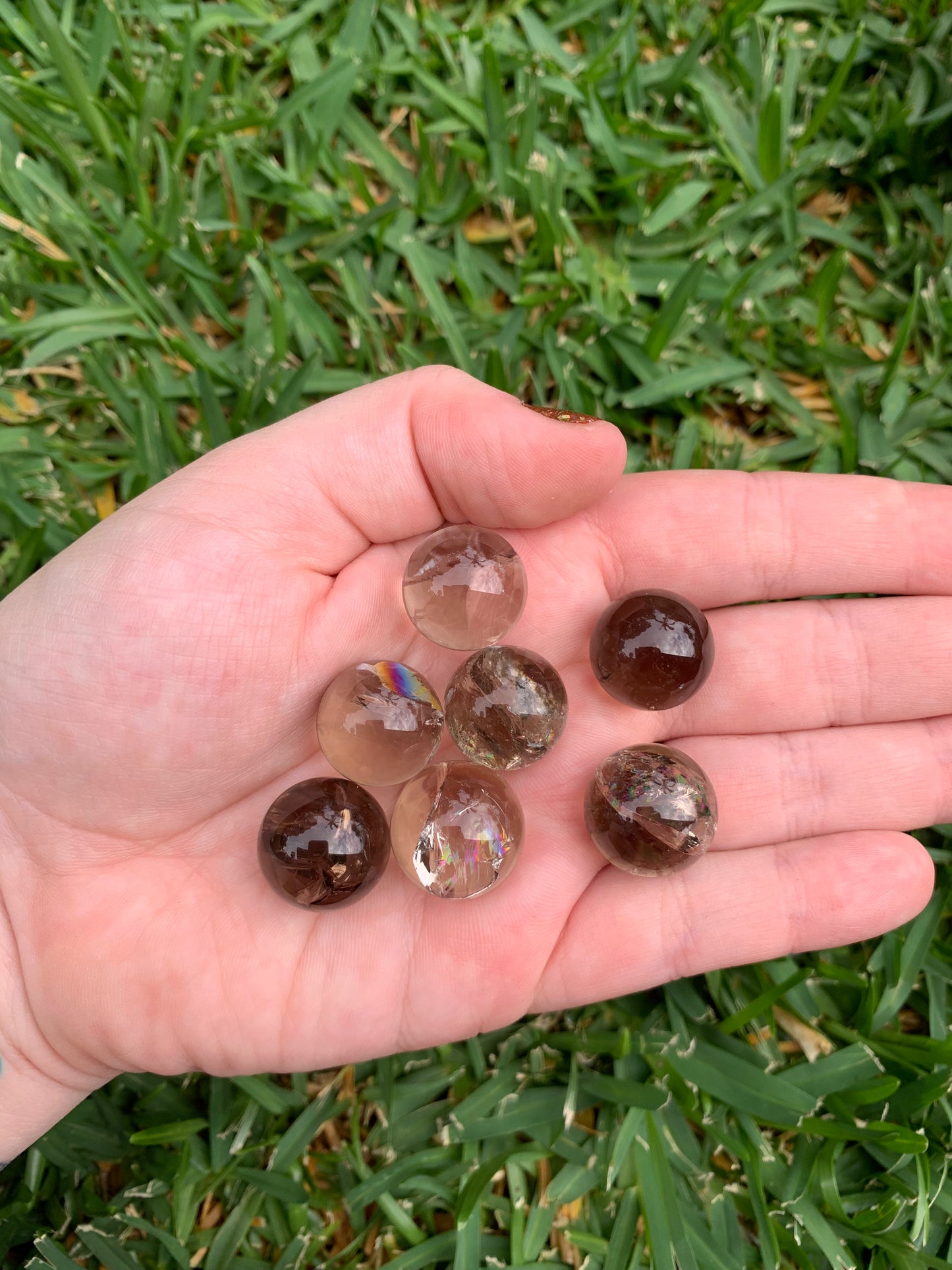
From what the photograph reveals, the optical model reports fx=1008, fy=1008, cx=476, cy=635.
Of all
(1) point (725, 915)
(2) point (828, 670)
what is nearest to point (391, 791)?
(1) point (725, 915)

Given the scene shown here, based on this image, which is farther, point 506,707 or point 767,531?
point 767,531

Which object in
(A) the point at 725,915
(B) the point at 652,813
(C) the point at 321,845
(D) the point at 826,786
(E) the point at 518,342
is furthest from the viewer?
(E) the point at 518,342

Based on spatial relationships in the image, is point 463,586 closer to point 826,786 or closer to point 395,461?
point 395,461

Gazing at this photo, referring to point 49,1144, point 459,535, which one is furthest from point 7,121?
point 49,1144

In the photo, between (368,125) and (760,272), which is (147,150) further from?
(760,272)

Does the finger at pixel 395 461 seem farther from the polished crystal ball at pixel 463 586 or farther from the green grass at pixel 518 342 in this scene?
the green grass at pixel 518 342

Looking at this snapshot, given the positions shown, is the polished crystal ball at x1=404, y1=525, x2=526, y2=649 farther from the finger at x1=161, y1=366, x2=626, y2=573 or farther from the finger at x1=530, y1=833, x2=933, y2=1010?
the finger at x1=530, y1=833, x2=933, y2=1010

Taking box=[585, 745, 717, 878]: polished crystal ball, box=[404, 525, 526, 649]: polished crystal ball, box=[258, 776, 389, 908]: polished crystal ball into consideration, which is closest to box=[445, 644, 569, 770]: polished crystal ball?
box=[404, 525, 526, 649]: polished crystal ball
